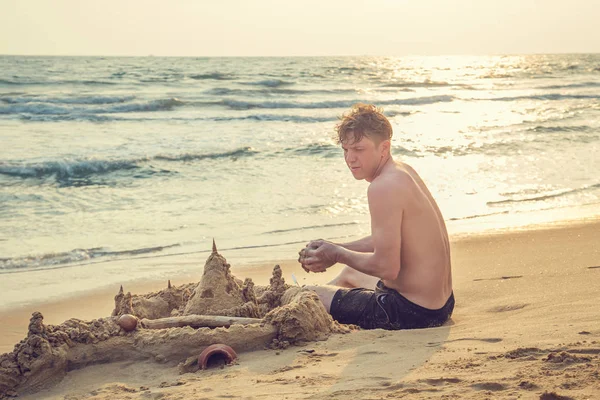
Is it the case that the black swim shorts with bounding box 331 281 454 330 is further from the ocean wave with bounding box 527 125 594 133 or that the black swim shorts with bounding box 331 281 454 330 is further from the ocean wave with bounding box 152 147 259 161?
the ocean wave with bounding box 527 125 594 133

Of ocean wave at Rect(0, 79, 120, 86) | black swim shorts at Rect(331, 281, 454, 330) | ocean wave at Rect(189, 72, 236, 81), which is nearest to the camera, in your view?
black swim shorts at Rect(331, 281, 454, 330)

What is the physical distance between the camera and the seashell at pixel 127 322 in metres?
3.79

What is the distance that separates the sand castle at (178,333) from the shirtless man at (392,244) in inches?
12.5

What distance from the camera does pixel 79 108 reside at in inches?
837

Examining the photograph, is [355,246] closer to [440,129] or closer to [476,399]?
[476,399]

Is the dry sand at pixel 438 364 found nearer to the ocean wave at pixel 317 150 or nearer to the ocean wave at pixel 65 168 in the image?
the ocean wave at pixel 65 168

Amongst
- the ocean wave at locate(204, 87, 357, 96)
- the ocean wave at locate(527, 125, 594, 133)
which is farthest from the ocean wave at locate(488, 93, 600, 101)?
the ocean wave at locate(527, 125, 594, 133)

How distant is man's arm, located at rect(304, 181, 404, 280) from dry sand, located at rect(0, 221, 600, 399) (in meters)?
0.37

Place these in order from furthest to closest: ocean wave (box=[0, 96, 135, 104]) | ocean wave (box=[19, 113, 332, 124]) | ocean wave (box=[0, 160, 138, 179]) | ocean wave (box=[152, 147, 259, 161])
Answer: ocean wave (box=[0, 96, 135, 104]) → ocean wave (box=[19, 113, 332, 124]) → ocean wave (box=[152, 147, 259, 161]) → ocean wave (box=[0, 160, 138, 179])

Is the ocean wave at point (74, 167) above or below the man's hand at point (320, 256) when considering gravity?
above

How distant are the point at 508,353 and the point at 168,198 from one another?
7202 millimetres

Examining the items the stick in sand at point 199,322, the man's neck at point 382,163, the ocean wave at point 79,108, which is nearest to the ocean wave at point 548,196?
the man's neck at point 382,163

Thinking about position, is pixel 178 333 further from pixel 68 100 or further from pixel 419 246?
pixel 68 100

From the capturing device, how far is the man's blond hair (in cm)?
387
